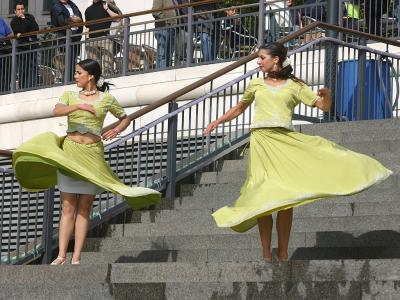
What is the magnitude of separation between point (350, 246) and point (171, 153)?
349 cm

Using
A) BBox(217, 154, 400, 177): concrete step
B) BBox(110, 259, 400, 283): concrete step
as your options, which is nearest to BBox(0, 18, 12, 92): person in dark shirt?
BBox(217, 154, 400, 177): concrete step

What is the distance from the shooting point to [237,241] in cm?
1335

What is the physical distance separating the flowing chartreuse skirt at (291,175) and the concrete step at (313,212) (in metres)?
1.06

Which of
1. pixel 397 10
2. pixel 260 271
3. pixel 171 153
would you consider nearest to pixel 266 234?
pixel 260 271

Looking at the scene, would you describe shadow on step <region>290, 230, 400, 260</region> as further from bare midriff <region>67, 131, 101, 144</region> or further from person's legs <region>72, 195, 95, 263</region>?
bare midriff <region>67, 131, 101, 144</region>

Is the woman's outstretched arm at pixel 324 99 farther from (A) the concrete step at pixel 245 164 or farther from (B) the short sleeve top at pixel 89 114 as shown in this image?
(A) the concrete step at pixel 245 164

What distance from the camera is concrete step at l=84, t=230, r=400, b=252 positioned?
1260 cm

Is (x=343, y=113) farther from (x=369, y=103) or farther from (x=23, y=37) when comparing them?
(x=23, y=37)

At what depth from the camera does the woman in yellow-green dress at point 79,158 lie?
41.7 feet

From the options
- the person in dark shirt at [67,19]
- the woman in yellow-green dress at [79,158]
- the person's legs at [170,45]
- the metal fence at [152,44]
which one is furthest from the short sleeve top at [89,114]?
the person in dark shirt at [67,19]

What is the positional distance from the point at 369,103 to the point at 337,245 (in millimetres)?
4897

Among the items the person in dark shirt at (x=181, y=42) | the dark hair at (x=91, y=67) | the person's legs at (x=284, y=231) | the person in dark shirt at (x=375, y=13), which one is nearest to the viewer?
the person's legs at (x=284, y=231)

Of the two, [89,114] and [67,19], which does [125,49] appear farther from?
[89,114]

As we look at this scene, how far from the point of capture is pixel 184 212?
14.4m
